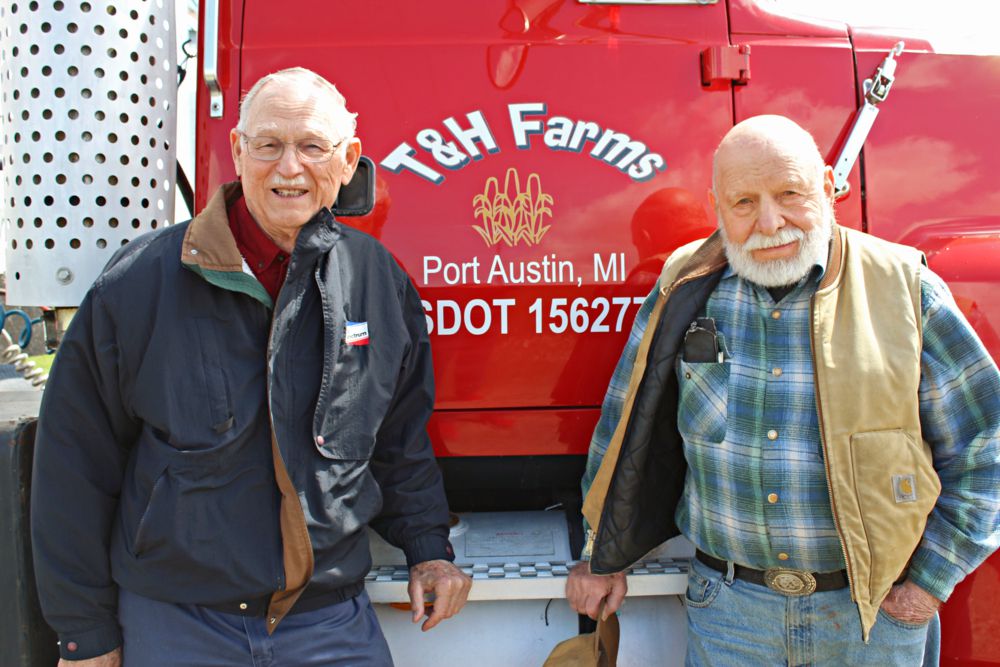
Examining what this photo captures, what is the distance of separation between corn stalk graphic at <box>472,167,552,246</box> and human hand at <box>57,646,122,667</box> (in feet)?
3.60

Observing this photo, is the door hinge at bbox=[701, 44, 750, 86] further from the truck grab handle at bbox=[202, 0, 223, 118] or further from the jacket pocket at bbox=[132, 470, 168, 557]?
the jacket pocket at bbox=[132, 470, 168, 557]

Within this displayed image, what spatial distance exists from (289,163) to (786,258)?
976 mm

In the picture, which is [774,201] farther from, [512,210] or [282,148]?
[282,148]

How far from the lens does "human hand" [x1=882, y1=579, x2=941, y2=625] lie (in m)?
1.49

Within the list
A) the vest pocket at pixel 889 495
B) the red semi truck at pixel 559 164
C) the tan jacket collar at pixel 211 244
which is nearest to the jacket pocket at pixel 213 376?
the tan jacket collar at pixel 211 244

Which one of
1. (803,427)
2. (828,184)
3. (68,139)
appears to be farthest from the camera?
(68,139)

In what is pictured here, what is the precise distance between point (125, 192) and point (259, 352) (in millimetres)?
630

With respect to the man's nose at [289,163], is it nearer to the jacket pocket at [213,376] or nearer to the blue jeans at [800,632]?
the jacket pocket at [213,376]

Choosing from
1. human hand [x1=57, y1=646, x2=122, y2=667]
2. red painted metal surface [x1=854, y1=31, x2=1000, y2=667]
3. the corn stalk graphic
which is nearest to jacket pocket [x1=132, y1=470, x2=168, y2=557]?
human hand [x1=57, y1=646, x2=122, y2=667]

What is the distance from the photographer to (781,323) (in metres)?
1.54

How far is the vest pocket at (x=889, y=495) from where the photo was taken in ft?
4.69

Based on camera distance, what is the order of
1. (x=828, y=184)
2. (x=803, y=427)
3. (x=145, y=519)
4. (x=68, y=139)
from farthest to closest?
1. (x=68, y=139)
2. (x=828, y=184)
3. (x=803, y=427)
4. (x=145, y=519)

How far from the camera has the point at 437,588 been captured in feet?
5.41

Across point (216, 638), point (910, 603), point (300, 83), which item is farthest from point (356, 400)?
point (910, 603)
